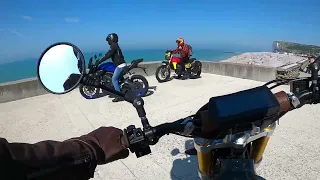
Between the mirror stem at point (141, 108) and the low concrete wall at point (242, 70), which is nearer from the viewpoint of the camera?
the mirror stem at point (141, 108)

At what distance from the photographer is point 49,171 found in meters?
0.83

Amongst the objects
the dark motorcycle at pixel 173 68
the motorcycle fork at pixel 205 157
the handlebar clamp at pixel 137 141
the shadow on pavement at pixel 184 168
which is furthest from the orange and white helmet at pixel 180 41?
the handlebar clamp at pixel 137 141

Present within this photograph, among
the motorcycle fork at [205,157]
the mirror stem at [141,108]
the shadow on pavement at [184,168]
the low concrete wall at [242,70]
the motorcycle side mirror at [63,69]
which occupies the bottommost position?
the shadow on pavement at [184,168]

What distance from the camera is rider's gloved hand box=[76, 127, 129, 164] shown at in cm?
104

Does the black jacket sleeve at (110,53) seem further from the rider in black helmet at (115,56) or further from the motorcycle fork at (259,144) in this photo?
the motorcycle fork at (259,144)

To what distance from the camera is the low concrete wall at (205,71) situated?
7.46 metres

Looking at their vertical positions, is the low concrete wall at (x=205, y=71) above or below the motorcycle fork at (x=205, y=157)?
below

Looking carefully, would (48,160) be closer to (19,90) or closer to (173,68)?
(19,90)

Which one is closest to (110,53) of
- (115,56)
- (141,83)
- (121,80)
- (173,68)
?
(115,56)

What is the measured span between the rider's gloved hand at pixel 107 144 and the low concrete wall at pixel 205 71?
7.46 meters

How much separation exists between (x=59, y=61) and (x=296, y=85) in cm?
129

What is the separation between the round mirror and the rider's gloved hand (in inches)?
10.8

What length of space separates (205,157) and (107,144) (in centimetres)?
63

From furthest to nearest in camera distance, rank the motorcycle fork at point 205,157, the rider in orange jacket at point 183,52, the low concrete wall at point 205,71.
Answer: the rider in orange jacket at point 183,52 < the low concrete wall at point 205,71 < the motorcycle fork at point 205,157
